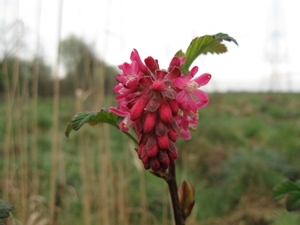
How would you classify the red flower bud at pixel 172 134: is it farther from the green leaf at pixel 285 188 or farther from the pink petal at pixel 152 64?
the green leaf at pixel 285 188

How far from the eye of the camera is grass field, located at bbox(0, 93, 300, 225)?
1.73 meters

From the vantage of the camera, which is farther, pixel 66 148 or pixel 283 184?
pixel 66 148

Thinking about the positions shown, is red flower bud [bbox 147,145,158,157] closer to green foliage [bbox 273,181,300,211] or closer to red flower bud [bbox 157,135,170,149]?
red flower bud [bbox 157,135,170,149]

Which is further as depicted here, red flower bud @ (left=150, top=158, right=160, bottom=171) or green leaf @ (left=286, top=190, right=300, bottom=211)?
green leaf @ (left=286, top=190, right=300, bottom=211)

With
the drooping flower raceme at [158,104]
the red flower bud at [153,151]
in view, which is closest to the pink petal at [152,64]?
the drooping flower raceme at [158,104]

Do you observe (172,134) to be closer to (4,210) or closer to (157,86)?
(157,86)

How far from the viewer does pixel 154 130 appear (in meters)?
0.43

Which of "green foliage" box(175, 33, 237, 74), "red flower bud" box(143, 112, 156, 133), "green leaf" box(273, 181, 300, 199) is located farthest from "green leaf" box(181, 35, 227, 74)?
"green leaf" box(273, 181, 300, 199)

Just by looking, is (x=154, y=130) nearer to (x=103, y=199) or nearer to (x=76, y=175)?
(x=103, y=199)

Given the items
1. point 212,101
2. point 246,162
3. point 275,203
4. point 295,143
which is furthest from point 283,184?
point 212,101

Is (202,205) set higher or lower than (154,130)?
lower

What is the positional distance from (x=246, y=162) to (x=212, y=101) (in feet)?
11.3

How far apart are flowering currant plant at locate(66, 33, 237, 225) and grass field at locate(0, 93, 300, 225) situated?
1.12m

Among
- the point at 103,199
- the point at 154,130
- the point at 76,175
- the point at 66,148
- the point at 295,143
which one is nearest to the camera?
the point at 154,130
